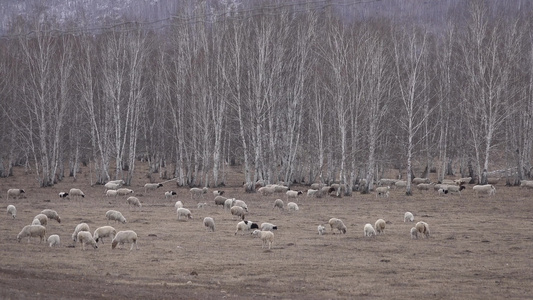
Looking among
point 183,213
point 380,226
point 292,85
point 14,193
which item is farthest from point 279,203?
point 292,85

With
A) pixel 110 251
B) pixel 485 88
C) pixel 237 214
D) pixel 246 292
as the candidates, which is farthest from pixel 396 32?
pixel 246 292

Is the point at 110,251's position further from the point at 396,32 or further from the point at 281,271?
the point at 396,32

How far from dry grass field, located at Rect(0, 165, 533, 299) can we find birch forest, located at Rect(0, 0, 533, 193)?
44.8 feet

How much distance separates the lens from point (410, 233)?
22.5m

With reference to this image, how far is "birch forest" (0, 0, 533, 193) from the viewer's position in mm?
42062

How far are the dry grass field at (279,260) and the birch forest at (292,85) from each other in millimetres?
13662

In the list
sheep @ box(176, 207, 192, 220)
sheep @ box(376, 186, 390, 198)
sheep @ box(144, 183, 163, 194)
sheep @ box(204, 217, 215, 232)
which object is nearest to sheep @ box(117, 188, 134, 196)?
sheep @ box(144, 183, 163, 194)

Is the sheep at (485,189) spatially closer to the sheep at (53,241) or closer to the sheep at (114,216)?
the sheep at (114,216)

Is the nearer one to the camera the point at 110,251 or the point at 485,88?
the point at 110,251

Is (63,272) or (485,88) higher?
(485,88)

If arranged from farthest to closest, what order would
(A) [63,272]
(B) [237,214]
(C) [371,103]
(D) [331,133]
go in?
(D) [331,133]
(C) [371,103]
(B) [237,214]
(A) [63,272]

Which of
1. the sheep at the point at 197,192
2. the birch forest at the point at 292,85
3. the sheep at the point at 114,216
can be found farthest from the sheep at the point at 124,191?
the sheep at the point at 114,216

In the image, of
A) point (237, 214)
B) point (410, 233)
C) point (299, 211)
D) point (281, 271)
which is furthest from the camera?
point (299, 211)

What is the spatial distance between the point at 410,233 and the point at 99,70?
34.2 meters
